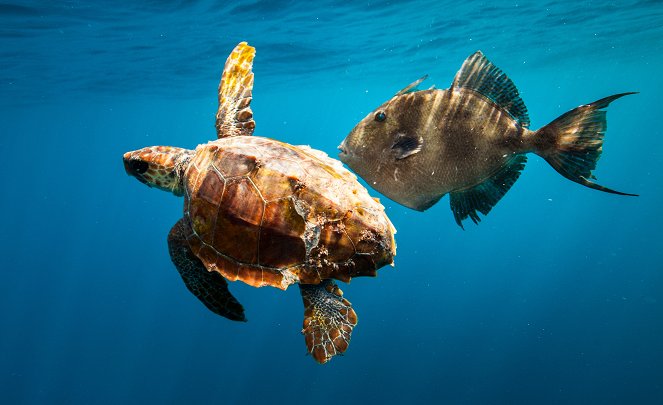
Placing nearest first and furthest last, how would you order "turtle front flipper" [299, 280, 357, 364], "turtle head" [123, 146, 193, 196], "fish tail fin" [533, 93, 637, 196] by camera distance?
"fish tail fin" [533, 93, 637, 196] < "turtle front flipper" [299, 280, 357, 364] < "turtle head" [123, 146, 193, 196]

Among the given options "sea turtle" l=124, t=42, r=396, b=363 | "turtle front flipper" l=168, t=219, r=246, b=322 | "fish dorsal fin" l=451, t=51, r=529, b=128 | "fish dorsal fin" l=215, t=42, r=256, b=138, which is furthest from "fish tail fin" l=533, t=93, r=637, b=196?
"fish dorsal fin" l=215, t=42, r=256, b=138

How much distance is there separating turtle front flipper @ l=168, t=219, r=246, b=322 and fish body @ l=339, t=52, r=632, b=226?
4.85ft

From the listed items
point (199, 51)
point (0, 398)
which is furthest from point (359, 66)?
point (0, 398)

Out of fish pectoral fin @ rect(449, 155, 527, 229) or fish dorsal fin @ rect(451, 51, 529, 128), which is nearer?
fish dorsal fin @ rect(451, 51, 529, 128)

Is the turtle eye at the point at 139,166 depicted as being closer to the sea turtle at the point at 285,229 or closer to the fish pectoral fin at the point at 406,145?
the sea turtle at the point at 285,229

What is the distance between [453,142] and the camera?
2.62 metres

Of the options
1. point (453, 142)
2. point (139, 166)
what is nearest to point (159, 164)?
point (139, 166)

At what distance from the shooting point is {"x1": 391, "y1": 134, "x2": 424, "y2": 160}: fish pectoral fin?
2.66 meters

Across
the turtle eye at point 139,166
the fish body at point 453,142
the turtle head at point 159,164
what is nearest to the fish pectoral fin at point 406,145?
the fish body at point 453,142

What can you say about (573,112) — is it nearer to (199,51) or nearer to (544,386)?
(199,51)

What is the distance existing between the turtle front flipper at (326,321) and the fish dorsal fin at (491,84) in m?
1.70

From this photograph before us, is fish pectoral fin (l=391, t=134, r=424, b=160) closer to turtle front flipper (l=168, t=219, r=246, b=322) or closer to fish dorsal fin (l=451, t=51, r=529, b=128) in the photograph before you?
fish dorsal fin (l=451, t=51, r=529, b=128)

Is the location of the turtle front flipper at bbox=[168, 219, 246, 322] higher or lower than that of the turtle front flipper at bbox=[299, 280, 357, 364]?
higher

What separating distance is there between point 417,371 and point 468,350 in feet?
11.4
